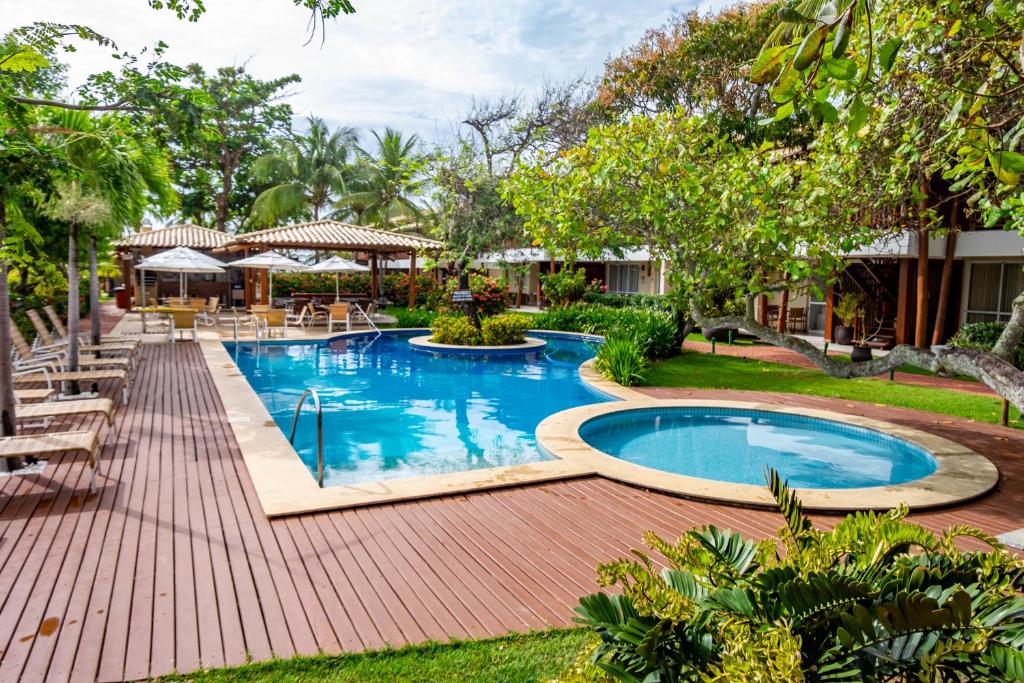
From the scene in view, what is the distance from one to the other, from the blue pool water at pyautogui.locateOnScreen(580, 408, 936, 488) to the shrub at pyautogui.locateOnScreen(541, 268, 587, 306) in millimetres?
15916

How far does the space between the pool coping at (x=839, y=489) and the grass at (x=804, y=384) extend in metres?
2.44

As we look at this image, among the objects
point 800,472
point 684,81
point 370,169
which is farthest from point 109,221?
point 370,169

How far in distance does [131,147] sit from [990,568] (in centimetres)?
974

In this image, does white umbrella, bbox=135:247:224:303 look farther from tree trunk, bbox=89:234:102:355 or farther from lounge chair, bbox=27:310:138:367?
lounge chair, bbox=27:310:138:367

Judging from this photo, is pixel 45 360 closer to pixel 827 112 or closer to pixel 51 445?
pixel 51 445

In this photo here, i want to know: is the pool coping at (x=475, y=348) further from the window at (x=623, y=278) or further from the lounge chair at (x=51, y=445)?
the window at (x=623, y=278)

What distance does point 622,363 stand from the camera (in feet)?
41.8

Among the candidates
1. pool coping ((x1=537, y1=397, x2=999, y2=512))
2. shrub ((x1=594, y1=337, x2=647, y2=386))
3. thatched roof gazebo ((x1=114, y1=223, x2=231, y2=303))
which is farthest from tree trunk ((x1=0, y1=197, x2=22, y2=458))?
thatched roof gazebo ((x1=114, y1=223, x2=231, y2=303))

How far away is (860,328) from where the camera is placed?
18.9 meters

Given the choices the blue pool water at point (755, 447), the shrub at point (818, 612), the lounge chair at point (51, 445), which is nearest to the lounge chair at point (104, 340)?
the lounge chair at point (51, 445)

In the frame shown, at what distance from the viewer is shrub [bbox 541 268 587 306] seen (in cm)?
2616

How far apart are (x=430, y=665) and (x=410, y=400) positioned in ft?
29.8

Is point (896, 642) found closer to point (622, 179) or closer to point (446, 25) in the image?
point (446, 25)

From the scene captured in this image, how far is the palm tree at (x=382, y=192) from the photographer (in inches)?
1369
